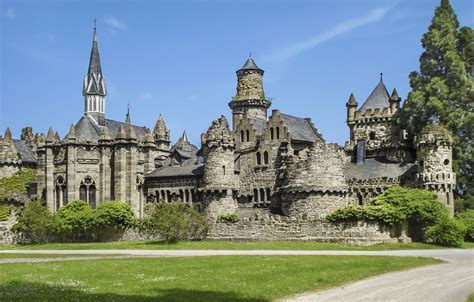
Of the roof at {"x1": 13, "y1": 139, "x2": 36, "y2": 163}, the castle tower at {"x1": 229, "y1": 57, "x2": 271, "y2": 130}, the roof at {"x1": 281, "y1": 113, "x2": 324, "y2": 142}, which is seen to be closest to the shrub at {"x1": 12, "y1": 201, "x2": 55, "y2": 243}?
the roof at {"x1": 13, "y1": 139, "x2": 36, "y2": 163}

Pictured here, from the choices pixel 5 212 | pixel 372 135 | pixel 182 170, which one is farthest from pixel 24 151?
pixel 372 135

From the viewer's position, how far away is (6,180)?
A: 84.8 metres

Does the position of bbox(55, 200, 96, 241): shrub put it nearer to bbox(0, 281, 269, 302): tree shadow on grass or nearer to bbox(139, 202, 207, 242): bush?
bbox(139, 202, 207, 242): bush

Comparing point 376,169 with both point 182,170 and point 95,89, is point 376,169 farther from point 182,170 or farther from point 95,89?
point 95,89

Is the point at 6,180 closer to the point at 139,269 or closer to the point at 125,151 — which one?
the point at 125,151

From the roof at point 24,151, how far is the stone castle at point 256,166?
0.29m

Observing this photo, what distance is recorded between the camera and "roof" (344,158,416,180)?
67.1 metres

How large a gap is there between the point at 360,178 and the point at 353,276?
3850 cm

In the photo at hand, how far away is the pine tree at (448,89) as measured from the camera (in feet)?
220

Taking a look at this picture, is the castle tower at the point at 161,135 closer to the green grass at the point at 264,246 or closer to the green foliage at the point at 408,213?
the green grass at the point at 264,246

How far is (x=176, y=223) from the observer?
2413 inches

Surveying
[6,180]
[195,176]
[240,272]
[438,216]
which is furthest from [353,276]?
[6,180]

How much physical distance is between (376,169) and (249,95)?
2186 cm

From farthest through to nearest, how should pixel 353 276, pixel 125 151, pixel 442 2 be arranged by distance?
pixel 125 151
pixel 442 2
pixel 353 276
